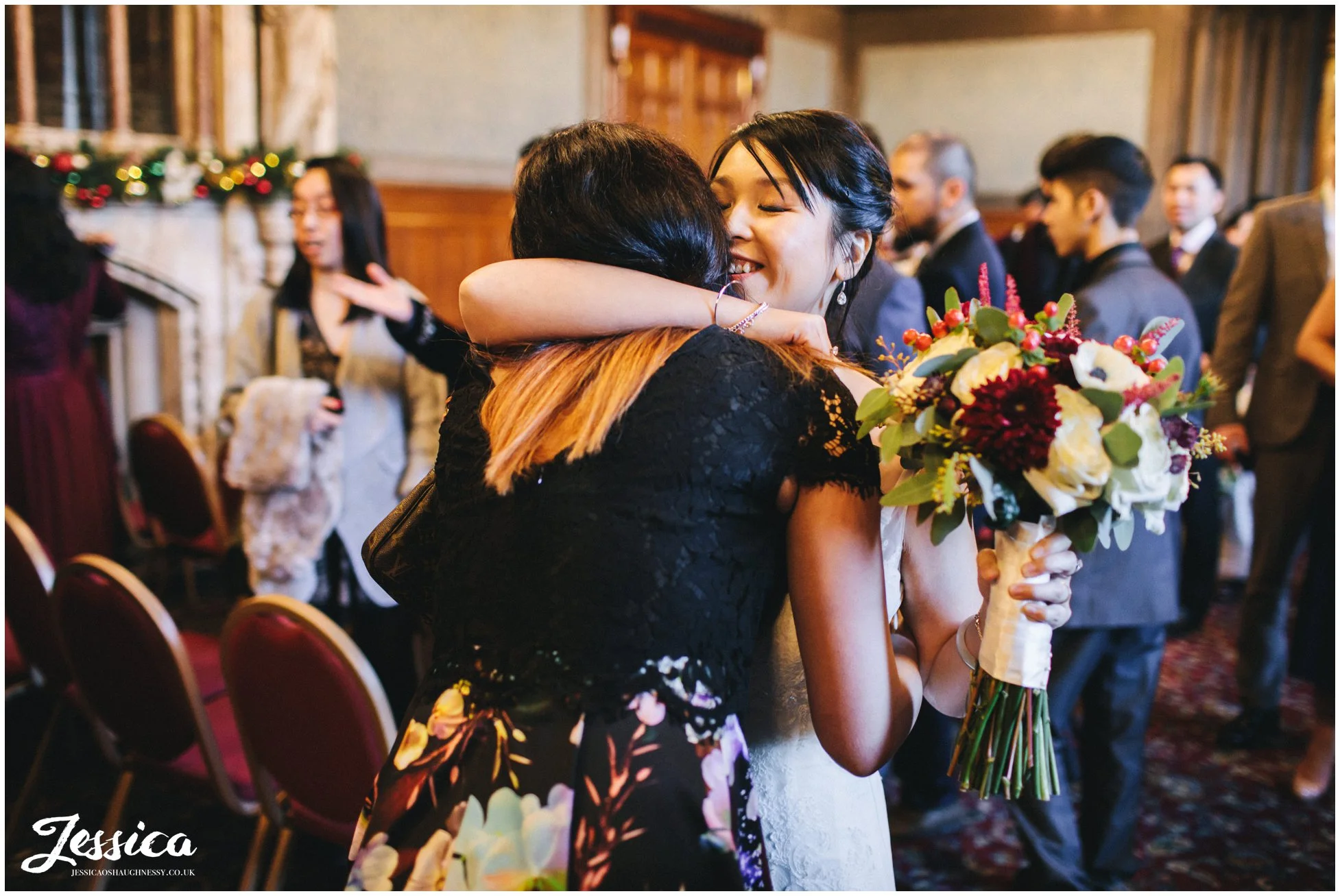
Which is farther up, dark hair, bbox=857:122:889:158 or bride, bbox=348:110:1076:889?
dark hair, bbox=857:122:889:158

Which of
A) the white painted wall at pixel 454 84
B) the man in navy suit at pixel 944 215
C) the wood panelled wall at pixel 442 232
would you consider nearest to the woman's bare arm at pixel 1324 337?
the man in navy suit at pixel 944 215

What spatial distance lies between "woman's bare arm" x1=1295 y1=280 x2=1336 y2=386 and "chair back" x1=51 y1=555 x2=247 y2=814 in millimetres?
2987

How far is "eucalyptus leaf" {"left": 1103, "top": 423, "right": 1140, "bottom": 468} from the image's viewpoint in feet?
3.41

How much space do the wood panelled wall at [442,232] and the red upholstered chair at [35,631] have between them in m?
4.20

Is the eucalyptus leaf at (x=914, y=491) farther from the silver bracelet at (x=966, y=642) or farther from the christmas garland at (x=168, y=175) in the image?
the christmas garland at (x=168, y=175)

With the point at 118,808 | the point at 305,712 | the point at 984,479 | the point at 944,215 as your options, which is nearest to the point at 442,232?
the point at 944,215

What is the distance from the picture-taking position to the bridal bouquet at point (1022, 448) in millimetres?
1051

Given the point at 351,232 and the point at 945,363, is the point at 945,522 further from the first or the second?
the point at 351,232

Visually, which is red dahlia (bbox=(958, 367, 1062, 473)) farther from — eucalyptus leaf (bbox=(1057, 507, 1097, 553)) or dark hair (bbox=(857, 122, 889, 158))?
dark hair (bbox=(857, 122, 889, 158))

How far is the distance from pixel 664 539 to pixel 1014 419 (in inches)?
14.2

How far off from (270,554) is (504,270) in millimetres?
1869

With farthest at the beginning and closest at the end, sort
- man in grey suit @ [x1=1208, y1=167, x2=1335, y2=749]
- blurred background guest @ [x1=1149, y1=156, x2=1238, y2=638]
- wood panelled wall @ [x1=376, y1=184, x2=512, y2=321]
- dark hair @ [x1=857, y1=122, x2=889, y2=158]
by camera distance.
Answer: wood panelled wall @ [x1=376, y1=184, x2=512, y2=321] → blurred background guest @ [x1=1149, y1=156, x2=1238, y2=638] → man in grey suit @ [x1=1208, y1=167, x2=1335, y2=749] → dark hair @ [x1=857, y1=122, x2=889, y2=158]

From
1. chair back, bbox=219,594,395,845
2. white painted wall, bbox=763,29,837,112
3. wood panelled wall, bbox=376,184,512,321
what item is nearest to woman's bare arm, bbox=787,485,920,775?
chair back, bbox=219,594,395,845

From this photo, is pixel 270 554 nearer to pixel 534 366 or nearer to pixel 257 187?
pixel 534 366
